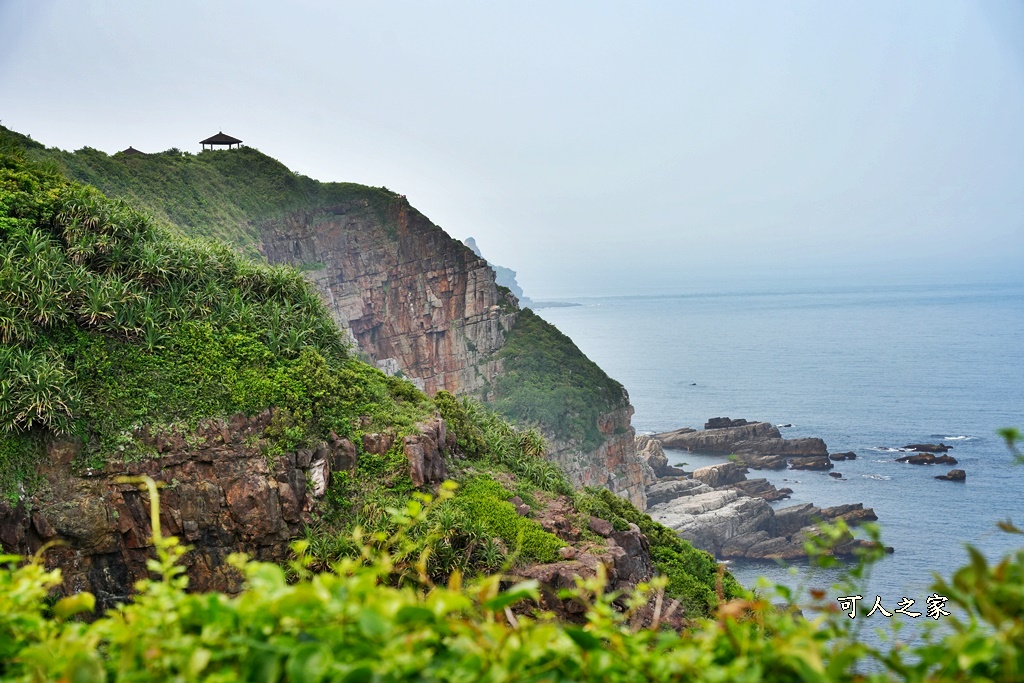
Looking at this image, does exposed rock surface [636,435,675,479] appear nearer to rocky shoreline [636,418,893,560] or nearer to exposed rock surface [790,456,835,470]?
rocky shoreline [636,418,893,560]

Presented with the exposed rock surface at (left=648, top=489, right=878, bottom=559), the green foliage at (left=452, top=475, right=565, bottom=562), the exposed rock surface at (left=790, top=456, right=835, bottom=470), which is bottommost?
Result: the exposed rock surface at (left=648, top=489, right=878, bottom=559)

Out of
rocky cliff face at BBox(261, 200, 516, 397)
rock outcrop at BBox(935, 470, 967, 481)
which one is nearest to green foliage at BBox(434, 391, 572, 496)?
rocky cliff face at BBox(261, 200, 516, 397)

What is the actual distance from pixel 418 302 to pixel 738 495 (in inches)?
857

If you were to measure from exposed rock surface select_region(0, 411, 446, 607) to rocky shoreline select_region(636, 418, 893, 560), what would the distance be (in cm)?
2184

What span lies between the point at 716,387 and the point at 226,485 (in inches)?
2735

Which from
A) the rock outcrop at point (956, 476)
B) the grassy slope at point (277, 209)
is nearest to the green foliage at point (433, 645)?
the grassy slope at point (277, 209)

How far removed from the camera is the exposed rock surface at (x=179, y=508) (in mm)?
7914

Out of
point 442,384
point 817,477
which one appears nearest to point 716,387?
point 817,477

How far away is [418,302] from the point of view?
143ft

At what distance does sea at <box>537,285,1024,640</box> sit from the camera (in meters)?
33.9

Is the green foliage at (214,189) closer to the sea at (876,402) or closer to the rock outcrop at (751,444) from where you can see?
the sea at (876,402)

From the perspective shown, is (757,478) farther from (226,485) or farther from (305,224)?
(226,485)

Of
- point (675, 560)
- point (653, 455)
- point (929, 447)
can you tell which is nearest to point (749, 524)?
point (653, 455)

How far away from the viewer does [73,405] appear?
8469 mm
